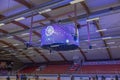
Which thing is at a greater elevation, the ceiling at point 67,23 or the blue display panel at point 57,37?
the ceiling at point 67,23

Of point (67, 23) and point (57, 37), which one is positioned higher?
point (67, 23)

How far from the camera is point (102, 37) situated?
1828cm

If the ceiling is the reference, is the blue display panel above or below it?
below

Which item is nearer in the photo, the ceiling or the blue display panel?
the blue display panel

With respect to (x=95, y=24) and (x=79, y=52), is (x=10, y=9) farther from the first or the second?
(x=79, y=52)

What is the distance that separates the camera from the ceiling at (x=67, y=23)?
37.7 ft

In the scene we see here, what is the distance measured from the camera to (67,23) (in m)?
9.48

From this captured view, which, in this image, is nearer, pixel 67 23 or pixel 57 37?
pixel 57 37

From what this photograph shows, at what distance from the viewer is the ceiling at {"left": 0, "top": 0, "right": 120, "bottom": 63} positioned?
11492 millimetres

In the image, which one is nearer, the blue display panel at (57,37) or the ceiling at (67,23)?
the blue display panel at (57,37)

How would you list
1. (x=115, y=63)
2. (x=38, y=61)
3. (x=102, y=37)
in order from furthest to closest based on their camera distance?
(x=38, y=61)
(x=115, y=63)
(x=102, y=37)

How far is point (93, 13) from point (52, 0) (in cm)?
408

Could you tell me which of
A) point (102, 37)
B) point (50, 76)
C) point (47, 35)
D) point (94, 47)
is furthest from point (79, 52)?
point (47, 35)

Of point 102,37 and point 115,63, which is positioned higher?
point 102,37
